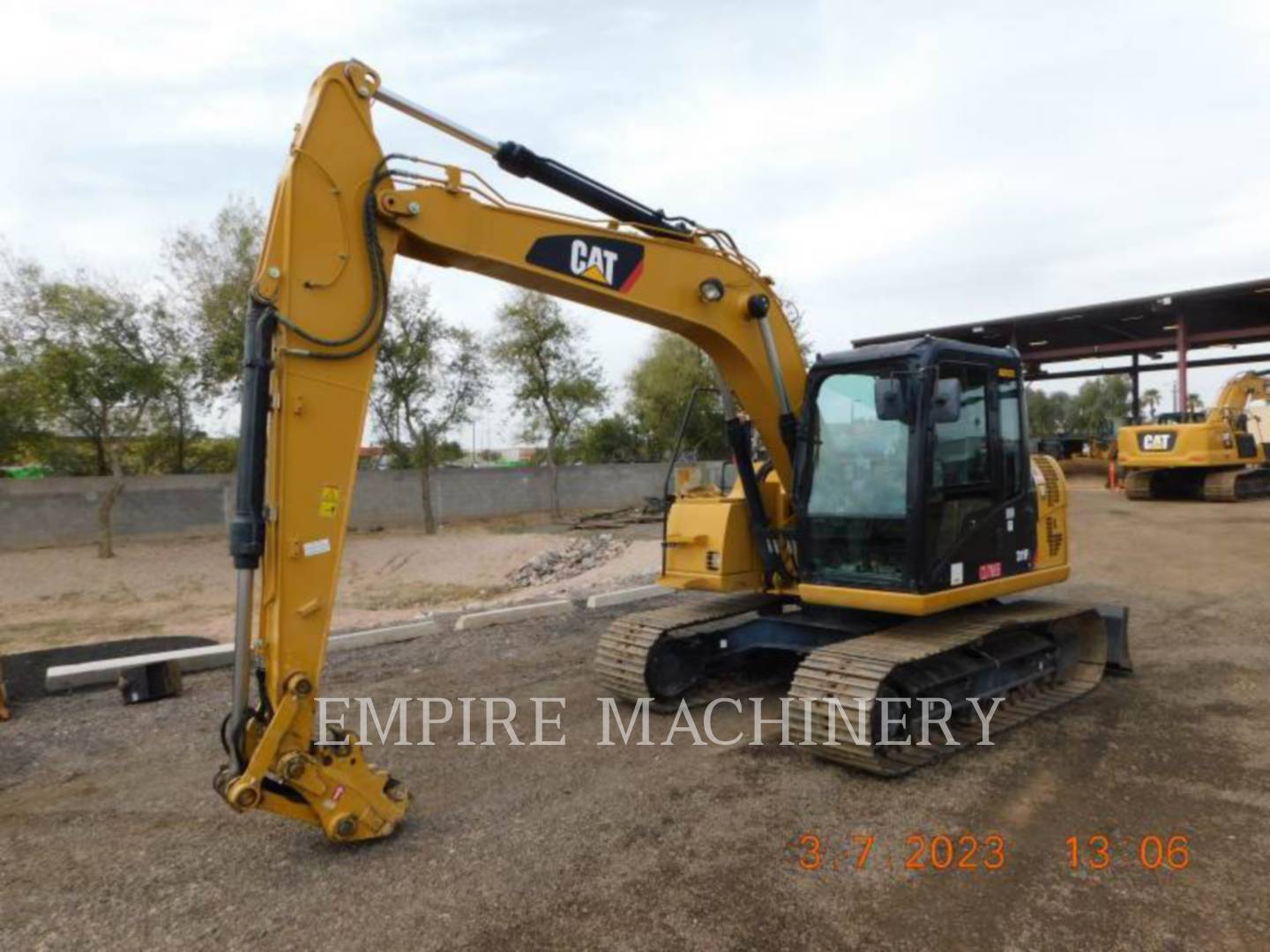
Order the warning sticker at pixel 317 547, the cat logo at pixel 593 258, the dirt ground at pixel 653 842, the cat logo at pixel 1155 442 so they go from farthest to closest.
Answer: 1. the cat logo at pixel 1155 442
2. the cat logo at pixel 593 258
3. the warning sticker at pixel 317 547
4. the dirt ground at pixel 653 842

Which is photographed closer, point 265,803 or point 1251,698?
point 265,803

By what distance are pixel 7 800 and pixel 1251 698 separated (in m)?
7.93

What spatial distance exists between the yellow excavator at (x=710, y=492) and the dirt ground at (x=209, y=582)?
17.6 ft

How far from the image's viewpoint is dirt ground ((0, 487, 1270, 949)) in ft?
10.3

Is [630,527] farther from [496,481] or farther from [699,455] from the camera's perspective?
[699,455]

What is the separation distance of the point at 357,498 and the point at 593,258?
1933 centimetres

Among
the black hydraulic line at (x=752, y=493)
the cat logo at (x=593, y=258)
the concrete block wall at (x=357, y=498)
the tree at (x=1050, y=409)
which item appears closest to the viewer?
the cat logo at (x=593, y=258)

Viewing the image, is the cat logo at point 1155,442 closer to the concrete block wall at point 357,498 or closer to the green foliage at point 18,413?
the concrete block wall at point 357,498

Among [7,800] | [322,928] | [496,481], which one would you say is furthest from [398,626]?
[496,481]

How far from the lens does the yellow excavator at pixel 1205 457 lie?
18.7 m

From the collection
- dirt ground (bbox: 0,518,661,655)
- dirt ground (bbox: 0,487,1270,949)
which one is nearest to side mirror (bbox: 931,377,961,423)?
dirt ground (bbox: 0,487,1270,949)

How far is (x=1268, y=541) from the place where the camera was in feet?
42.1

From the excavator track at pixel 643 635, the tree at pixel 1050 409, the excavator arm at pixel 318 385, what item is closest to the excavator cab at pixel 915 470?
the excavator track at pixel 643 635

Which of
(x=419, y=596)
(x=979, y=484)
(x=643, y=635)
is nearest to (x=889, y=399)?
(x=979, y=484)
